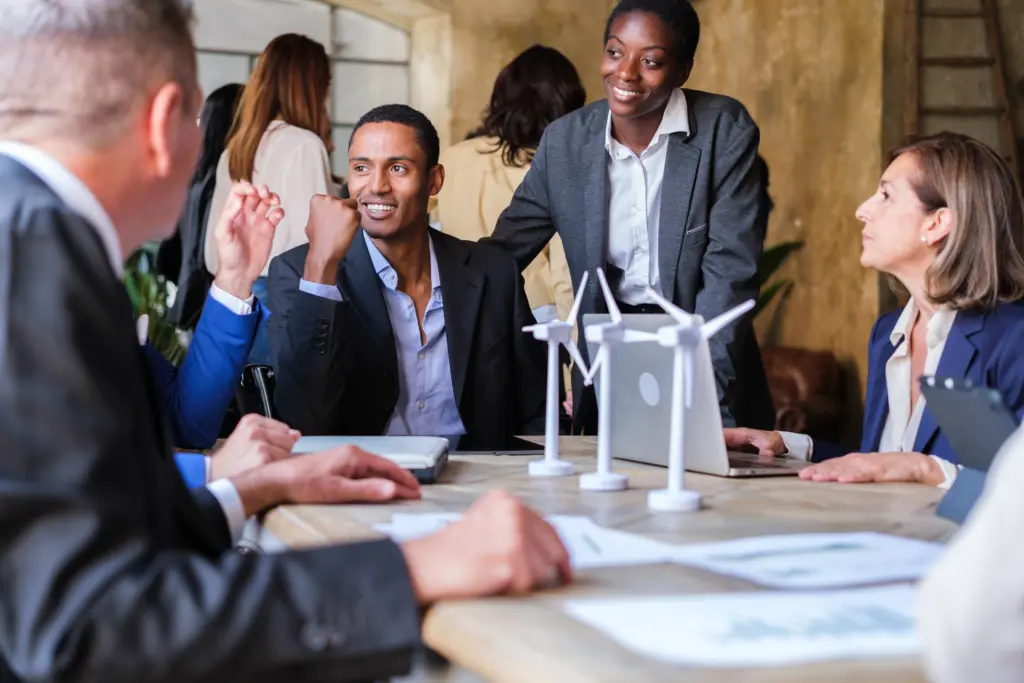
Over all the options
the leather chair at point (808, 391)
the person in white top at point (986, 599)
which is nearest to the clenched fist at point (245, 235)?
the person in white top at point (986, 599)

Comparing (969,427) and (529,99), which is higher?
(529,99)

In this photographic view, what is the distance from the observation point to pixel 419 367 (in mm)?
3098

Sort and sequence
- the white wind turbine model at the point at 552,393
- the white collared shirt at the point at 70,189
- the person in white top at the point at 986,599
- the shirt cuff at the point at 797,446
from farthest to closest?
the shirt cuff at the point at 797,446 → the white wind turbine model at the point at 552,393 → the white collared shirt at the point at 70,189 → the person in white top at the point at 986,599

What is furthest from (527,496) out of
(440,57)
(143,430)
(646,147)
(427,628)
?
(440,57)

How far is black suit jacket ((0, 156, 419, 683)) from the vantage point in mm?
932

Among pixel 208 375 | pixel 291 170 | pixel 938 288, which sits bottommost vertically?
pixel 208 375

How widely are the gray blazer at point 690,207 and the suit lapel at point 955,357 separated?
693 mm

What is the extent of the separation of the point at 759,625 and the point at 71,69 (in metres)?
0.74

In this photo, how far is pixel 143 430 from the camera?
106cm

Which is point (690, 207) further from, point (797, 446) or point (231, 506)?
point (231, 506)

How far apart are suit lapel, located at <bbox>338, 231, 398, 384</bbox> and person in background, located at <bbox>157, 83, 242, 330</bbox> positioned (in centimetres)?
157

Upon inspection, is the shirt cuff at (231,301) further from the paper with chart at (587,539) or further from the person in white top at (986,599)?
the person in white top at (986,599)

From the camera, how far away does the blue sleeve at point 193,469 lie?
198 cm

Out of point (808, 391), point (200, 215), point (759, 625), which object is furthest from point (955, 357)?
point (808, 391)
